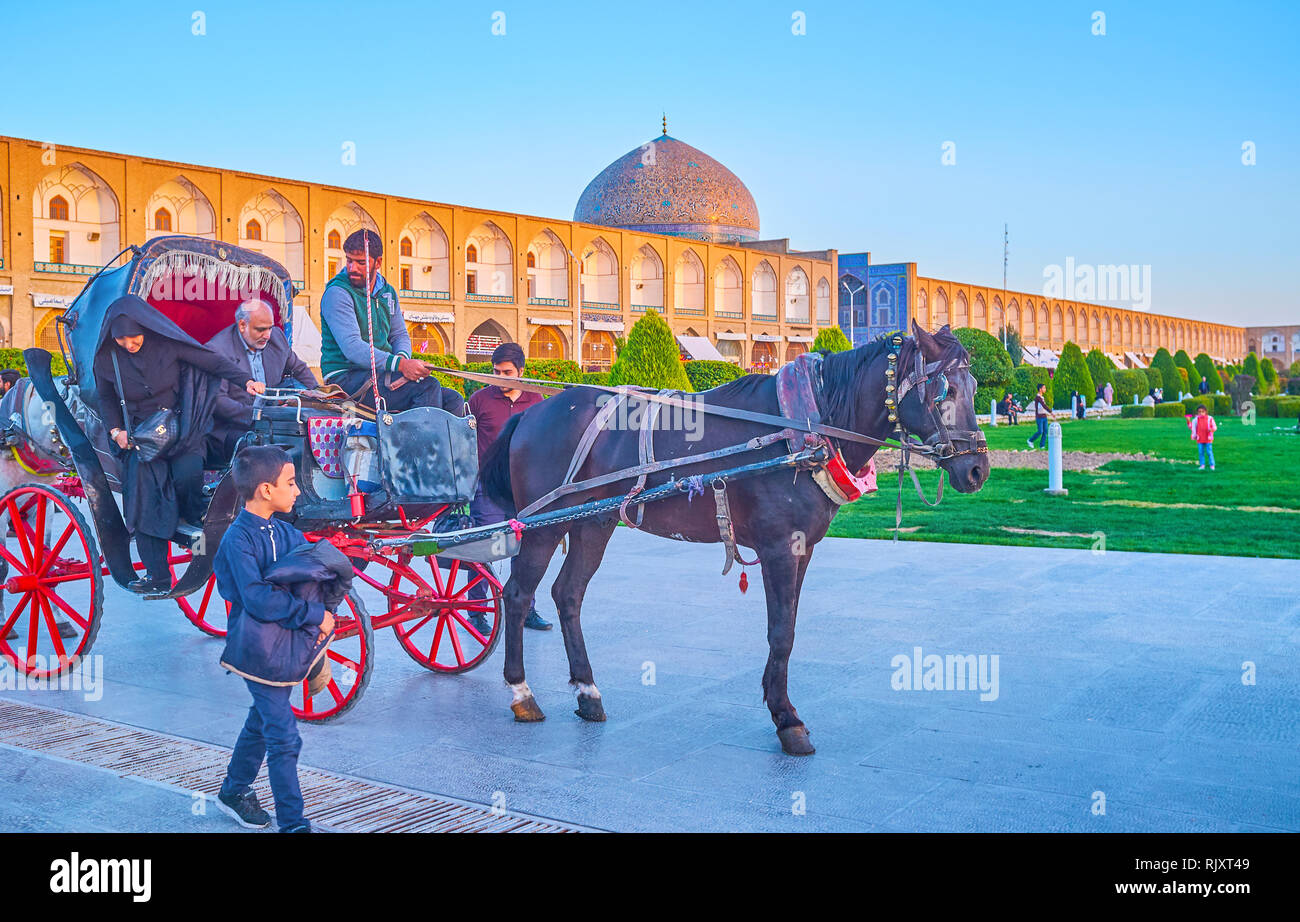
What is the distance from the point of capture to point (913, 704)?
201 inches

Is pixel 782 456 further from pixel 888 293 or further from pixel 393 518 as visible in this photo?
pixel 888 293

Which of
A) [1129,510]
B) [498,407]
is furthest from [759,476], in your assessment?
[1129,510]

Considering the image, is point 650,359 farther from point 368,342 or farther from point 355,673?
point 355,673

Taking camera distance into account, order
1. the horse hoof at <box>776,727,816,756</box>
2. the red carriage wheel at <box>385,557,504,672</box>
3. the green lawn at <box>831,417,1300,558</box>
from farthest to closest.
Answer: the green lawn at <box>831,417,1300,558</box>, the red carriage wheel at <box>385,557,504,672</box>, the horse hoof at <box>776,727,816,756</box>

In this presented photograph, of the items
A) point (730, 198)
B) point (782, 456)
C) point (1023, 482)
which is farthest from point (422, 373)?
point (730, 198)

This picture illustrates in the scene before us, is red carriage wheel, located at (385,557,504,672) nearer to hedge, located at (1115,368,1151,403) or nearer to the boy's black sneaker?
the boy's black sneaker

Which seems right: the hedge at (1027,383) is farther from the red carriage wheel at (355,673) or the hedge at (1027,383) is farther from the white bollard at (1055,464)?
the red carriage wheel at (355,673)

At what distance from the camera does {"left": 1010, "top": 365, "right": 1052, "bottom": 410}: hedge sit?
117ft

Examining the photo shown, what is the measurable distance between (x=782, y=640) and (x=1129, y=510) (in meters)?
9.71

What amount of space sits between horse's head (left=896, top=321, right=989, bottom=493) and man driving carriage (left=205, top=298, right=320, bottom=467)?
2856 millimetres

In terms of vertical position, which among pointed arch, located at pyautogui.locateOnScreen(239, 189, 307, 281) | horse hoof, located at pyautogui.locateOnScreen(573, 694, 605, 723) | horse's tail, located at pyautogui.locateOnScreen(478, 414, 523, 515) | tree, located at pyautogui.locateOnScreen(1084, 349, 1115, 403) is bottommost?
horse hoof, located at pyautogui.locateOnScreen(573, 694, 605, 723)

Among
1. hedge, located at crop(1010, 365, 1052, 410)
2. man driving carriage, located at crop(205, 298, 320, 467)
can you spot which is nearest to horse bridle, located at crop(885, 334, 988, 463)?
man driving carriage, located at crop(205, 298, 320, 467)

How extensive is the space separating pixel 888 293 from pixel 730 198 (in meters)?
10.3

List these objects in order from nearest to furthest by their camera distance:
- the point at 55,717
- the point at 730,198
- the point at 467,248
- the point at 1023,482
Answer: the point at 55,717 → the point at 1023,482 → the point at 467,248 → the point at 730,198
